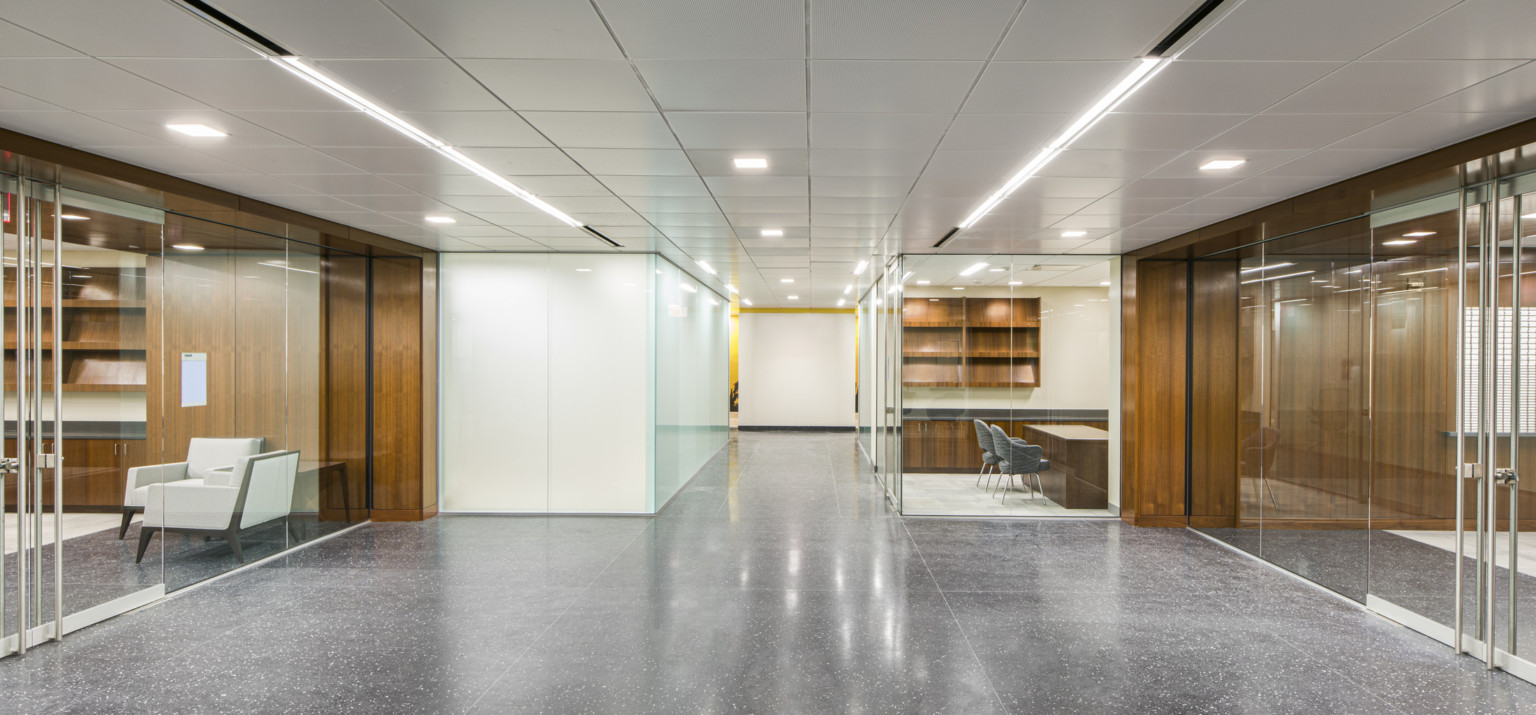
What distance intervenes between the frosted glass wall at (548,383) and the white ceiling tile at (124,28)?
4.42 meters

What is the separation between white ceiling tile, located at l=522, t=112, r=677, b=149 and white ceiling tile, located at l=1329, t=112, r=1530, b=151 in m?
3.30

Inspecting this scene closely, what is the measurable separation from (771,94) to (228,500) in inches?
208

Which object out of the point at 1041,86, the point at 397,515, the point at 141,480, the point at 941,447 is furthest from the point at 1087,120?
the point at 397,515

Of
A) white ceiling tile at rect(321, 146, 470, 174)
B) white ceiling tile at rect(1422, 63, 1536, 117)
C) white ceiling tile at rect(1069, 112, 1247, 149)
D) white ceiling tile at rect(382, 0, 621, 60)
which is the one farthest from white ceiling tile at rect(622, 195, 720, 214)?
white ceiling tile at rect(1422, 63, 1536, 117)

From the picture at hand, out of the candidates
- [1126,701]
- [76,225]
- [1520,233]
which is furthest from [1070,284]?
[76,225]

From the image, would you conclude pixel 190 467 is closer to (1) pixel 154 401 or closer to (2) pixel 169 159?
(1) pixel 154 401

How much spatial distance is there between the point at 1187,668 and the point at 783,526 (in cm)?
356

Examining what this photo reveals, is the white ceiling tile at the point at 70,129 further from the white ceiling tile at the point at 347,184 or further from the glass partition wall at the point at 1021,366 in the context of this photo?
the glass partition wall at the point at 1021,366

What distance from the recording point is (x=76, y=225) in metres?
3.82

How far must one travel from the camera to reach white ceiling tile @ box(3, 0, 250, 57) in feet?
6.54

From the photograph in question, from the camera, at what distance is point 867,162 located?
11.8 ft

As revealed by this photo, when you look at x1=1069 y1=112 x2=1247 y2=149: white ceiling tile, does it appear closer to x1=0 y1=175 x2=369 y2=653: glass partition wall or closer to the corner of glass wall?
the corner of glass wall

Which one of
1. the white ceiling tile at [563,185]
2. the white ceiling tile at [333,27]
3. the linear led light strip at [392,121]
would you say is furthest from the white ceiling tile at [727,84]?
the white ceiling tile at [563,185]

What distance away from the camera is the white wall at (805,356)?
14570 mm
